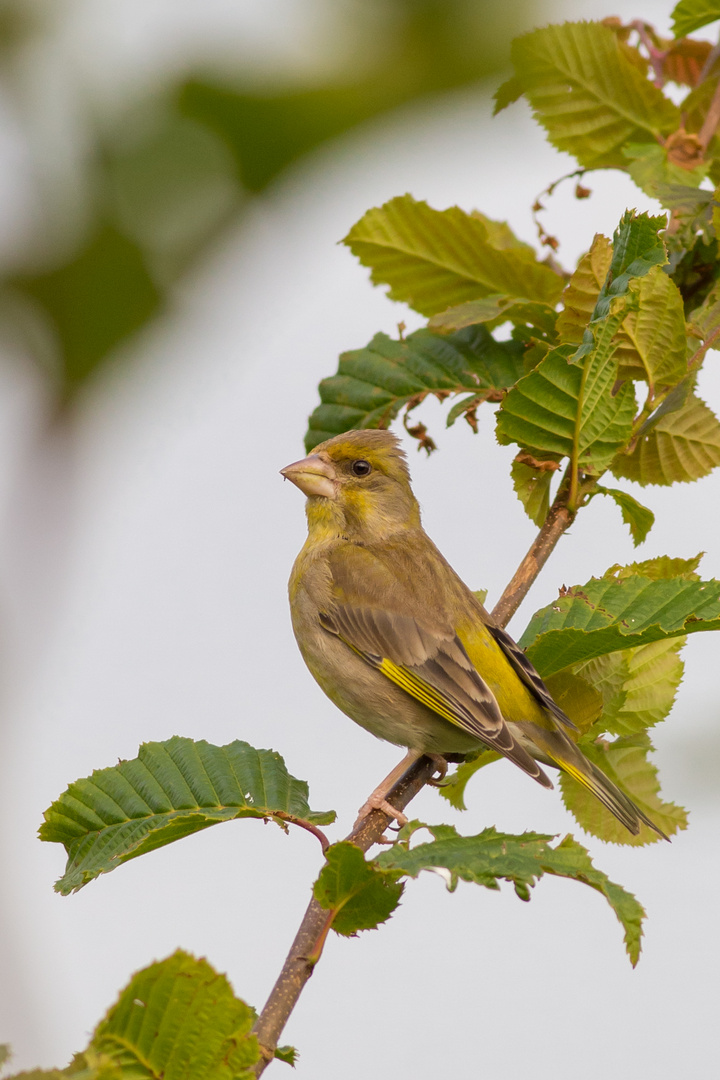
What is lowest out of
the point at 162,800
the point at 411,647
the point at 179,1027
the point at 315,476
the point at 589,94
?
the point at 179,1027

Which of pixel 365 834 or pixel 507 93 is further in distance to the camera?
pixel 507 93

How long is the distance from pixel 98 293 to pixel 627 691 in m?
2.10

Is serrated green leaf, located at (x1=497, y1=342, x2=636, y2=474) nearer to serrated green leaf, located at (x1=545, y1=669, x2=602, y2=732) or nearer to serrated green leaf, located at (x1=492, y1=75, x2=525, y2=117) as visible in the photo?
serrated green leaf, located at (x1=545, y1=669, x2=602, y2=732)

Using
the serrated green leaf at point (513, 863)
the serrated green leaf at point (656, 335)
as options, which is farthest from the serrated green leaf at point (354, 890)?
the serrated green leaf at point (656, 335)

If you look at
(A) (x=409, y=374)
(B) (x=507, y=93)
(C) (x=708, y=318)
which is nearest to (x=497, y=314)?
(A) (x=409, y=374)

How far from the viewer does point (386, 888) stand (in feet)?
7.64

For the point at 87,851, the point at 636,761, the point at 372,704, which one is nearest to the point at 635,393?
the point at 636,761

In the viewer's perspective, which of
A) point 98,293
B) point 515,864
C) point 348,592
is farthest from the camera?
point 348,592

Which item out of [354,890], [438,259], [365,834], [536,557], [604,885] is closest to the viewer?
[604,885]

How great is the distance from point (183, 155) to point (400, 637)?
1915mm

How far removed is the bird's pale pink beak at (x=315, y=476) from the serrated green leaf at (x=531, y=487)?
1361 millimetres

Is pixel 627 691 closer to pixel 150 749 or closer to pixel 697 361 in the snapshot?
pixel 697 361

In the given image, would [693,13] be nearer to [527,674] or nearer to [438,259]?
[438,259]

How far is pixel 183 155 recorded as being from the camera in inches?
163
